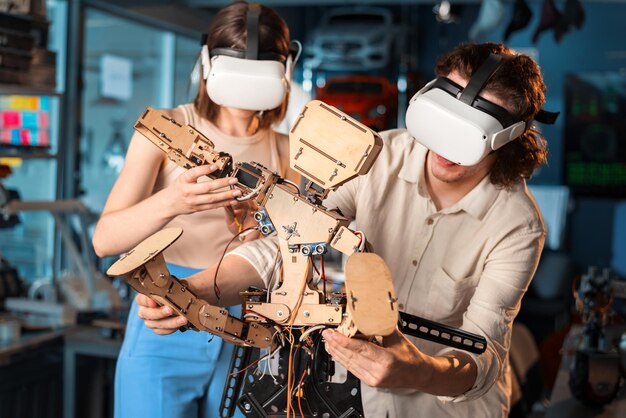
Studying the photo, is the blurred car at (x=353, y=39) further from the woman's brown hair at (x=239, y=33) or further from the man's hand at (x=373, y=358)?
the man's hand at (x=373, y=358)

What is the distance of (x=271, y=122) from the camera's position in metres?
2.04

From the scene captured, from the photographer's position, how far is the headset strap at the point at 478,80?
1.44m

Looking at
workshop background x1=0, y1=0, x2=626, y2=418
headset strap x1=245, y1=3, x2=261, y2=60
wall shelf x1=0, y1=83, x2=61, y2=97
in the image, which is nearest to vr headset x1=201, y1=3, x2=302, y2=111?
headset strap x1=245, y1=3, x2=261, y2=60

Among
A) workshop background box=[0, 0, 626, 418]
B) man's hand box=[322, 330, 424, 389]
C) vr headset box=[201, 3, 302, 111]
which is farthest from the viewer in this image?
workshop background box=[0, 0, 626, 418]

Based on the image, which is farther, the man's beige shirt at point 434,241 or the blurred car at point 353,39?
the blurred car at point 353,39

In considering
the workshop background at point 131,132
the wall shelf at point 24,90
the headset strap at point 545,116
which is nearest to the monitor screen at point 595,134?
the workshop background at point 131,132

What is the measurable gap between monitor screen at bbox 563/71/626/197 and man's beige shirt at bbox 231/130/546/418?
21.1ft

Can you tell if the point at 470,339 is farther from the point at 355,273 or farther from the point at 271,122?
the point at 271,122

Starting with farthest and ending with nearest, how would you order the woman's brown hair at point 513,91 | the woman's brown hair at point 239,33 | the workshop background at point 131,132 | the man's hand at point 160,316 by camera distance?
the workshop background at point 131,132
the woman's brown hair at point 239,33
the woman's brown hair at point 513,91
the man's hand at point 160,316

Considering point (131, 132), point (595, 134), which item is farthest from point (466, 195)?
point (595, 134)

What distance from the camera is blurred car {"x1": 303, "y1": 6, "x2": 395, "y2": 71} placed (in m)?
8.53

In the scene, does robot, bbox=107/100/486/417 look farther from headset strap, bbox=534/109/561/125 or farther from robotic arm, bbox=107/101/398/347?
headset strap, bbox=534/109/561/125

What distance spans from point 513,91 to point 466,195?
32 cm

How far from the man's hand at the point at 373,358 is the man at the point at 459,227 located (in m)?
0.15
